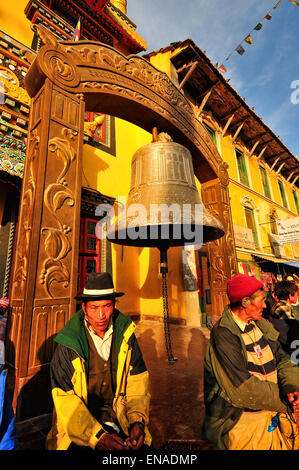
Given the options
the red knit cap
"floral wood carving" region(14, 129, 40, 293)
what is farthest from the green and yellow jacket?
the red knit cap

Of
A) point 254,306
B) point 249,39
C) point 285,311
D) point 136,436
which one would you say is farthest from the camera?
point 249,39

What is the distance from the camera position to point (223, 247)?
3.85 metres

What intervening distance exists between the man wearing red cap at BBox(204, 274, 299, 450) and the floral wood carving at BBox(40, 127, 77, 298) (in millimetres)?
1337

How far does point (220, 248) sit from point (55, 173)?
9.58 ft

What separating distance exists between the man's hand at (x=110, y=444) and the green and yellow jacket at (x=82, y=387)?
28 millimetres

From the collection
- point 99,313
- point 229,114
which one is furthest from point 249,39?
point 99,313

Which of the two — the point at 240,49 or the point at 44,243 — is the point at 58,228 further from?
the point at 240,49

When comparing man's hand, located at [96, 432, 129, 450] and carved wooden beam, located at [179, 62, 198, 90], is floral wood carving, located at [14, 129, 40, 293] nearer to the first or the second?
man's hand, located at [96, 432, 129, 450]

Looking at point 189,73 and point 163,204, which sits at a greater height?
point 189,73

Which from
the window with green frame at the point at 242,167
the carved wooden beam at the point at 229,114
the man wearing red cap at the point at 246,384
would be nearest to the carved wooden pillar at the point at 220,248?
Answer: the man wearing red cap at the point at 246,384

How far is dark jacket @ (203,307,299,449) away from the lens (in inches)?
54.9

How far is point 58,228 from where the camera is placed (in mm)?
1910

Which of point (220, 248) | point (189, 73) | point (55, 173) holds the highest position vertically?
point (189, 73)
